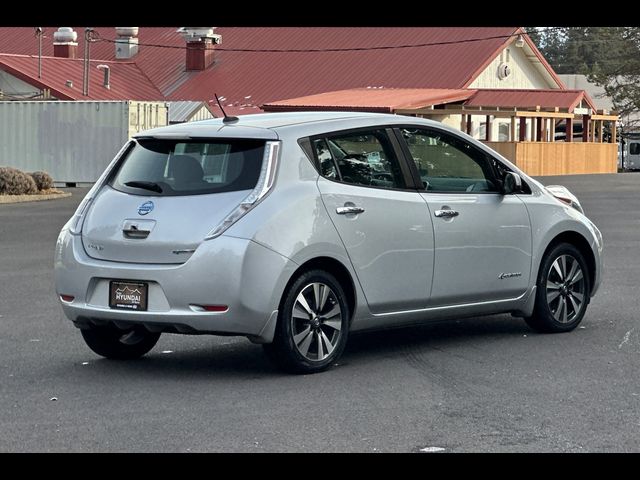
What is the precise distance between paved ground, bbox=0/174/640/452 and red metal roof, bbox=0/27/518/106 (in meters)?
50.6

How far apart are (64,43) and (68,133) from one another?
2640cm

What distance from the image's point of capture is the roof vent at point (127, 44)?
238ft

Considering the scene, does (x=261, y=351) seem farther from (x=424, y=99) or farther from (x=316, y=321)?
(x=424, y=99)

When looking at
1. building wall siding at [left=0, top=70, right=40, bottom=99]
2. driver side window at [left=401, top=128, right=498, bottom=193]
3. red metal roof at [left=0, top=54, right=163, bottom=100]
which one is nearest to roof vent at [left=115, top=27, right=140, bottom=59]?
red metal roof at [left=0, top=54, right=163, bottom=100]

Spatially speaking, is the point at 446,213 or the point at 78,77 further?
the point at 78,77

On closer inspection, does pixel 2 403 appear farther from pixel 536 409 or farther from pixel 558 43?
pixel 558 43

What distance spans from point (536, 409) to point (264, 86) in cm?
6030

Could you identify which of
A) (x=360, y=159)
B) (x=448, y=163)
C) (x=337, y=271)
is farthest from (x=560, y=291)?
(x=337, y=271)

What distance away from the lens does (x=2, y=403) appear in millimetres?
8227

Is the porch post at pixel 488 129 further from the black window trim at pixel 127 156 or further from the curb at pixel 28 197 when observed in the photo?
the black window trim at pixel 127 156

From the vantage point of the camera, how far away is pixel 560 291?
1091 cm

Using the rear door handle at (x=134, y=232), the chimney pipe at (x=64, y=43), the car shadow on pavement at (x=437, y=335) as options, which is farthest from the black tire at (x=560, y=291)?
the chimney pipe at (x=64, y=43)

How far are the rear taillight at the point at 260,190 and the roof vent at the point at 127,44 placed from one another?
2521 inches

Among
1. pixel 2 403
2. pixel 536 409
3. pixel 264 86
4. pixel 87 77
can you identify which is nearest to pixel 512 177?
pixel 536 409
